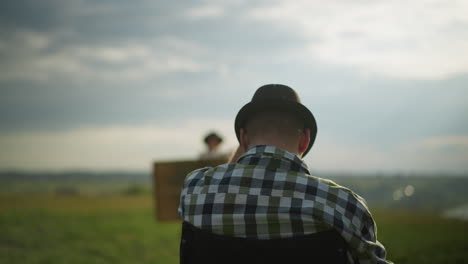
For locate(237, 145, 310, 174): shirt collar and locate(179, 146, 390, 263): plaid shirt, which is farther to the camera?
locate(237, 145, 310, 174): shirt collar

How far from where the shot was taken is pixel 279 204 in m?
2.38

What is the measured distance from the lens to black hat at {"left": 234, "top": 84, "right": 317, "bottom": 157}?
265cm

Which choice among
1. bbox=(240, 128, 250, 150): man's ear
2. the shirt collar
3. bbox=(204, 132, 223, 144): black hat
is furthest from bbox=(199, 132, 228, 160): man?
the shirt collar

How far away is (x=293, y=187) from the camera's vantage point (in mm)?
2400

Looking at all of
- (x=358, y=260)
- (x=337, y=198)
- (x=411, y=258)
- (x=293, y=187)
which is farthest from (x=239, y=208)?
(x=411, y=258)

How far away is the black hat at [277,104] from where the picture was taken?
2654 mm

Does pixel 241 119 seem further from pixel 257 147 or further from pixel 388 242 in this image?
pixel 388 242

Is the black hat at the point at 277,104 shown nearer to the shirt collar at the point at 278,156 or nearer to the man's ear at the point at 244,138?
the man's ear at the point at 244,138

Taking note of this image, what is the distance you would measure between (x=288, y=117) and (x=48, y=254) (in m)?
10.9

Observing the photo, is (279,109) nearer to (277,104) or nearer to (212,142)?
(277,104)

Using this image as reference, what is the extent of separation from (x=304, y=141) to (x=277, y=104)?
0.31 metres

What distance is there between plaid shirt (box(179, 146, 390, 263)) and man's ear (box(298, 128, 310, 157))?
0.20m

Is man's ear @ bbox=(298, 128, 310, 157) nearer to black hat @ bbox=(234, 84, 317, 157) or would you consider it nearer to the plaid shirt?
black hat @ bbox=(234, 84, 317, 157)

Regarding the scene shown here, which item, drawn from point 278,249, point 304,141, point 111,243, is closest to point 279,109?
point 304,141
